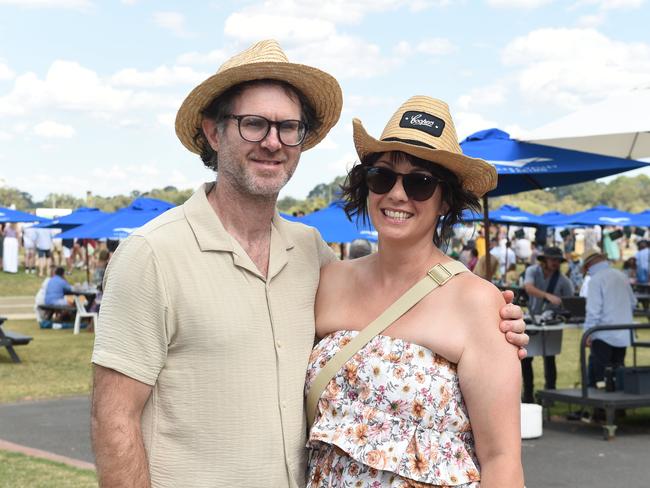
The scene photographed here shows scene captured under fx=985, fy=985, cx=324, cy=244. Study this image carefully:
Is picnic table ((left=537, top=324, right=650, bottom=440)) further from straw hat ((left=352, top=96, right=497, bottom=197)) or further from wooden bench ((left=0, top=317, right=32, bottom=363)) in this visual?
wooden bench ((left=0, top=317, right=32, bottom=363))

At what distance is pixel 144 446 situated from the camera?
2680 millimetres

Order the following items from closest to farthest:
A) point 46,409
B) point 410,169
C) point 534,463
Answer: point 410,169 < point 534,463 < point 46,409

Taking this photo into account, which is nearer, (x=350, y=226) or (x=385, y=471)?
(x=385, y=471)

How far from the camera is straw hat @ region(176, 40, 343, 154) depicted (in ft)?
9.51

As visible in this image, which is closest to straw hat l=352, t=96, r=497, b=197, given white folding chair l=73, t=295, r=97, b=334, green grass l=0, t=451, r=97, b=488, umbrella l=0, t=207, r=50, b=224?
green grass l=0, t=451, r=97, b=488

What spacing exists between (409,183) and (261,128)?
487 mm

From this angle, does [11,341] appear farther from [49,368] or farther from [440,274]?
[440,274]

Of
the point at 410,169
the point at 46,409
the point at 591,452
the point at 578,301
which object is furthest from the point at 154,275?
the point at 578,301

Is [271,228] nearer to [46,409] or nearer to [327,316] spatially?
[327,316]

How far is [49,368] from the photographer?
46.1 ft

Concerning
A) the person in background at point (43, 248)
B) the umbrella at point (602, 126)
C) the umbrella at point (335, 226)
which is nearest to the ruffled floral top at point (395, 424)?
the umbrella at point (602, 126)

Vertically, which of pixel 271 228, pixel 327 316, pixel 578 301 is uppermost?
pixel 271 228

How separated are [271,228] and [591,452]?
21.5 ft

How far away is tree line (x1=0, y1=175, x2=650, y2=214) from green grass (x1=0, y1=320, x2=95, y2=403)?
1780 inches
